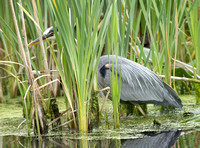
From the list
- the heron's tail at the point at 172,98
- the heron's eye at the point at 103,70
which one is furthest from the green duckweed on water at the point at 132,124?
the heron's eye at the point at 103,70

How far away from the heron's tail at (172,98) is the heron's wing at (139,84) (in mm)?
55

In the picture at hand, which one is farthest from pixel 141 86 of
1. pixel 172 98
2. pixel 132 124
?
pixel 132 124

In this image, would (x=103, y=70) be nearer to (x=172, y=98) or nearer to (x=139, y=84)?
(x=139, y=84)

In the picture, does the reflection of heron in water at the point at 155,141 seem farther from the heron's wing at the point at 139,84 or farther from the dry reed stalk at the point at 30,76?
the heron's wing at the point at 139,84

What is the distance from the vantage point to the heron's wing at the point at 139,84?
128 inches

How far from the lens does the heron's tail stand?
3.21 m

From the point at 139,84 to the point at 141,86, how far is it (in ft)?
0.13

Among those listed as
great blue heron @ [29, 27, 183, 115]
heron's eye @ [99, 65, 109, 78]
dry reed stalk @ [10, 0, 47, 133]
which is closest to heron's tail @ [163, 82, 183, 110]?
great blue heron @ [29, 27, 183, 115]

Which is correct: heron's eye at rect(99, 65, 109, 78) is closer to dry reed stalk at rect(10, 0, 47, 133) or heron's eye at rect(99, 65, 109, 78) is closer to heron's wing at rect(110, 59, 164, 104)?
heron's wing at rect(110, 59, 164, 104)

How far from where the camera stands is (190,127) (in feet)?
8.09

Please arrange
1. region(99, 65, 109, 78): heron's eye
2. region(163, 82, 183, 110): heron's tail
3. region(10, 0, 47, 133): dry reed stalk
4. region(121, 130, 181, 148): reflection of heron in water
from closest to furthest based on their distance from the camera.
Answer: region(121, 130, 181, 148): reflection of heron in water < region(10, 0, 47, 133): dry reed stalk < region(163, 82, 183, 110): heron's tail < region(99, 65, 109, 78): heron's eye

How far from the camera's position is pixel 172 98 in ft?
10.6

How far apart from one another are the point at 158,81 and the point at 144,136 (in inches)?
42.0

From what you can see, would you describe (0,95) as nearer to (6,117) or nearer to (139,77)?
(6,117)
